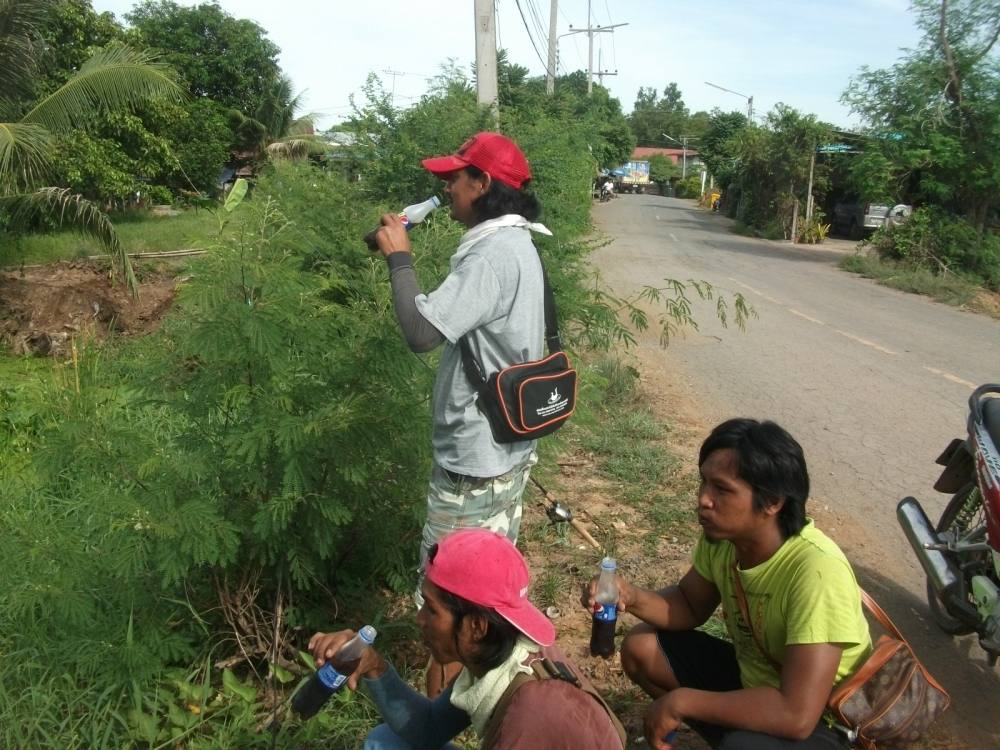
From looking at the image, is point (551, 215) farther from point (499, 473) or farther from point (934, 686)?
point (934, 686)

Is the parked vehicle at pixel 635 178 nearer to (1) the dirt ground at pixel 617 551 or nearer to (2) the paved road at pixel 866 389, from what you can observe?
(2) the paved road at pixel 866 389

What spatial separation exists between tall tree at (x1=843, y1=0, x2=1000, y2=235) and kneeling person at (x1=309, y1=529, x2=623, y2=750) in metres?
17.3

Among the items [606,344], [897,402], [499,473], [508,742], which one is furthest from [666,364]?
[508,742]

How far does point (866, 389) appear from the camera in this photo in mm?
7863

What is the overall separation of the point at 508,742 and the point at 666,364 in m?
7.37

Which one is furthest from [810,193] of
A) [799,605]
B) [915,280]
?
[799,605]

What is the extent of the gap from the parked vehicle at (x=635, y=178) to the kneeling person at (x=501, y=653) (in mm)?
72098

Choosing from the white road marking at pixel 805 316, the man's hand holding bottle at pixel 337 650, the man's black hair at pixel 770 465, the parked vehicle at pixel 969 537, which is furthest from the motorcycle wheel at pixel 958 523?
the white road marking at pixel 805 316

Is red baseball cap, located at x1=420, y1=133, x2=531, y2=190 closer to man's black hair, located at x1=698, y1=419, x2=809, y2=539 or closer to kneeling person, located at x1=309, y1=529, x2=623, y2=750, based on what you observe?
man's black hair, located at x1=698, y1=419, x2=809, y2=539

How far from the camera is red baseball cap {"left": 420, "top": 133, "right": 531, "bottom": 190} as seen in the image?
2.59 meters

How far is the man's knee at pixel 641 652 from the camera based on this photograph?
2697 millimetres

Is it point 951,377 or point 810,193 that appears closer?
point 951,377

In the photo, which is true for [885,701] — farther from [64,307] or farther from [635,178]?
[635,178]

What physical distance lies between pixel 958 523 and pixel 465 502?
8.34 ft
